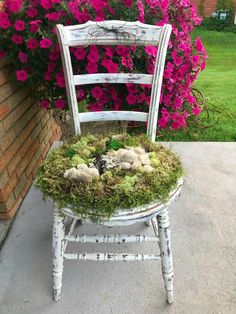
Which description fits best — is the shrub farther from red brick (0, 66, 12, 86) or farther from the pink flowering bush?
red brick (0, 66, 12, 86)

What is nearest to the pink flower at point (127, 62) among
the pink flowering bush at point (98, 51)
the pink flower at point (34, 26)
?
the pink flowering bush at point (98, 51)

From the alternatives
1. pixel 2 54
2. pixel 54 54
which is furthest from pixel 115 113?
pixel 2 54

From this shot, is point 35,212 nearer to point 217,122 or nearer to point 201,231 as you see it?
point 201,231

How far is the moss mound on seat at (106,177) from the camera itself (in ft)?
3.79

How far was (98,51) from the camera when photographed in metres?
1.92

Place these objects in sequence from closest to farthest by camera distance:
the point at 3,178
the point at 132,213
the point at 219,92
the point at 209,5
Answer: the point at 132,213
the point at 3,178
the point at 219,92
the point at 209,5

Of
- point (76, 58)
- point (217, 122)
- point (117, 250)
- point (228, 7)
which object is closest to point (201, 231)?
point (117, 250)

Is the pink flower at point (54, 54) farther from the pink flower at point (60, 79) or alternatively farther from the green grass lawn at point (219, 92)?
the green grass lawn at point (219, 92)

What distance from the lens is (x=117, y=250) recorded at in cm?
174

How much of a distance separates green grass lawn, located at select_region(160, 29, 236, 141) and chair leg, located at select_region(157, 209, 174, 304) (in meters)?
1.86

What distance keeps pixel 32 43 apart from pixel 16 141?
0.58m

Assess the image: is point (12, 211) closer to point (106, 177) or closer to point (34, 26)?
point (106, 177)

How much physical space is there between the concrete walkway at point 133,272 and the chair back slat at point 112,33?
1013mm

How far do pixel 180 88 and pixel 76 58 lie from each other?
726mm
